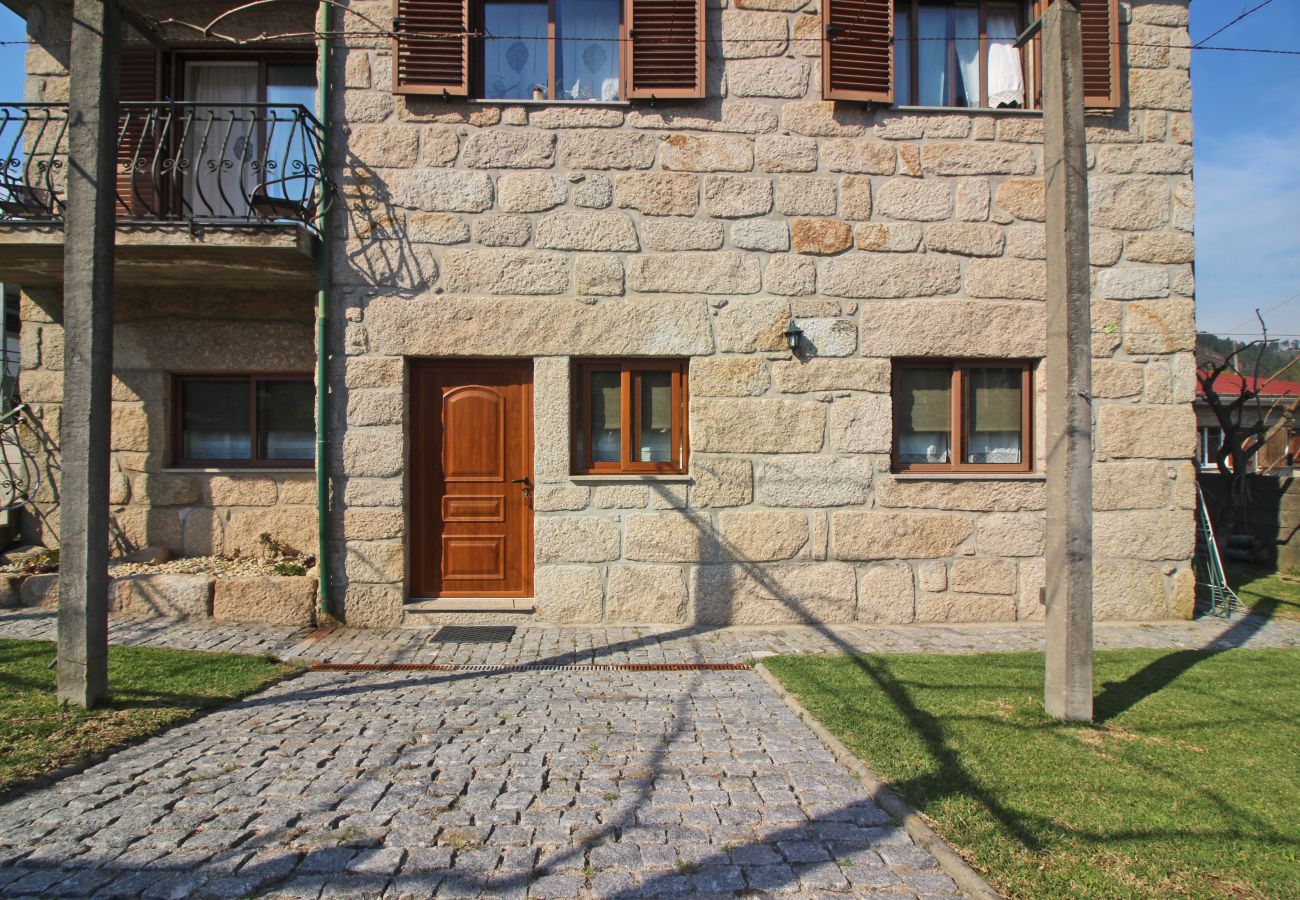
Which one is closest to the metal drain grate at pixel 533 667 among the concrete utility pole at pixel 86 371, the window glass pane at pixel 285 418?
the concrete utility pole at pixel 86 371

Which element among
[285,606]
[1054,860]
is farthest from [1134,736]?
[285,606]

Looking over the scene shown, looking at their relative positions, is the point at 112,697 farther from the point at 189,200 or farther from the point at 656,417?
the point at 189,200

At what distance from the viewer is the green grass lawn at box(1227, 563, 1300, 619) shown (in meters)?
6.95

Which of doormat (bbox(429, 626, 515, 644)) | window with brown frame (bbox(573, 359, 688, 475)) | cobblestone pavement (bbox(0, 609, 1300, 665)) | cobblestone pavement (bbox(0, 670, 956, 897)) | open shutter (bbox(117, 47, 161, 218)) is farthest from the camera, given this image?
open shutter (bbox(117, 47, 161, 218))

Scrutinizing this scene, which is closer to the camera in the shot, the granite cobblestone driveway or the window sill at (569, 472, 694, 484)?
the granite cobblestone driveway

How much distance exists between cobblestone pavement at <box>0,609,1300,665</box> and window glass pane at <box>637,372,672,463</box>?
4.63ft

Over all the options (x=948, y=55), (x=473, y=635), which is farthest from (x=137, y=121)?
(x=948, y=55)

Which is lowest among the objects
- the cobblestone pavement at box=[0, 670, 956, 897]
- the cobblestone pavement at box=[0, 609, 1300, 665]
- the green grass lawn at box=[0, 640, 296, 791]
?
the cobblestone pavement at box=[0, 670, 956, 897]

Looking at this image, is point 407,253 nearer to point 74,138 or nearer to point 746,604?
point 74,138

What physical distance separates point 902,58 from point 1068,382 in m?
4.28

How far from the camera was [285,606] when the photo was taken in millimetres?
6195

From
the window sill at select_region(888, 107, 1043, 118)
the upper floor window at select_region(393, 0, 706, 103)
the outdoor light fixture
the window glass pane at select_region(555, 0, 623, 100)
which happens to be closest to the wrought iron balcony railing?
the upper floor window at select_region(393, 0, 706, 103)

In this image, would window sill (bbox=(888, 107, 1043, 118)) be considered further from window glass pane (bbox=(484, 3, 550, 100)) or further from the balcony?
the balcony

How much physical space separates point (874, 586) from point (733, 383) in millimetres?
1998
